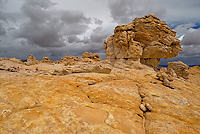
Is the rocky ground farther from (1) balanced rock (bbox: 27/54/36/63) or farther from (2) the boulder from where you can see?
(1) balanced rock (bbox: 27/54/36/63)

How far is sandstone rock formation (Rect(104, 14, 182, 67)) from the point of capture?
14234mm

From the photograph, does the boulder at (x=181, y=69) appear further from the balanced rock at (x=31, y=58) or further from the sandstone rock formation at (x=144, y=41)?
the balanced rock at (x=31, y=58)

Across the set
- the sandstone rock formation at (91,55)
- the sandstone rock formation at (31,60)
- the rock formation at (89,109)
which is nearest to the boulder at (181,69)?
the rock formation at (89,109)

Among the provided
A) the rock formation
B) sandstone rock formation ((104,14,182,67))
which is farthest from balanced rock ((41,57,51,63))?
the rock formation

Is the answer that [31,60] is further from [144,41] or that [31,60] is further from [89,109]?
[89,109]

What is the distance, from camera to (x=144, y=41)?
1577 centimetres

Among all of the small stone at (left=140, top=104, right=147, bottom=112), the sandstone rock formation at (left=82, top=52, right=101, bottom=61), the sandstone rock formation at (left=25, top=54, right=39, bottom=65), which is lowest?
the small stone at (left=140, top=104, right=147, bottom=112)

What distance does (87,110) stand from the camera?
3982 millimetres

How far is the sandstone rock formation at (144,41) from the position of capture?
1423 centimetres

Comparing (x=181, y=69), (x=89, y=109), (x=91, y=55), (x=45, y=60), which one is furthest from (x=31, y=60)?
(x=181, y=69)

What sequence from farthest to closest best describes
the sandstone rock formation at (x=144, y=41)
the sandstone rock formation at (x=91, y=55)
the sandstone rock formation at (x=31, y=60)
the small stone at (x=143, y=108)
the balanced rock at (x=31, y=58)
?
the sandstone rock formation at (x=91, y=55)
the balanced rock at (x=31, y=58)
the sandstone rock formation at (x=31, y=60)
the sandstone rock formation at (x=144, y=41)
the small stone at (x=143, y=108)

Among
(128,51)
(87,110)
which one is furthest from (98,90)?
(128,51)

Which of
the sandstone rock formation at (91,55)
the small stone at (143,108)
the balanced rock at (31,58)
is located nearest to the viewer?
the small stone at (143,108)

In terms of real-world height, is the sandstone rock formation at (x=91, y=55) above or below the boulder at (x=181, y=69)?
above
